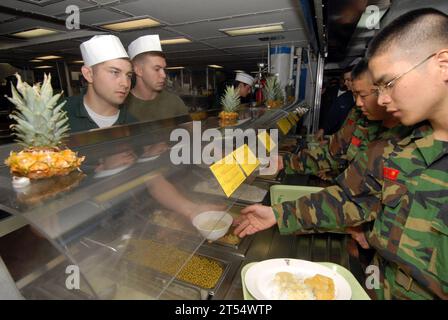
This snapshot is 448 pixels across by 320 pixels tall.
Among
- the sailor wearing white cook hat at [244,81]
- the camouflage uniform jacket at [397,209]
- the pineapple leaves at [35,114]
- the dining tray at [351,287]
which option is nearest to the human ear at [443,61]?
the camouflage uniform jacket at [397,209]

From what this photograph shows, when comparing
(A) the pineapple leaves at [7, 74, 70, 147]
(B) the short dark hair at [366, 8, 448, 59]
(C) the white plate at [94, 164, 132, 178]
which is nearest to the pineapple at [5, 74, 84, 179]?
(A) the pineapple leaves at [7, 74, 70, 147]

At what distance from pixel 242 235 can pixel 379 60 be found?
3.49ft

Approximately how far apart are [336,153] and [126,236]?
92.4 inches

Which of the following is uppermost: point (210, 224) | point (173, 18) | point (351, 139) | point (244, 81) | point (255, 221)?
point (173, 18)

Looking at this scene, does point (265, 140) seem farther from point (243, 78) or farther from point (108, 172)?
point (243, 78)

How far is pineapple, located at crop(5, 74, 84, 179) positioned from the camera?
0.91 m

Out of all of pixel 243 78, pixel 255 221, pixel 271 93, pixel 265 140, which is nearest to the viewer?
pixel 255 221

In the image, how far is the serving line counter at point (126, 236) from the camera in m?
0.70

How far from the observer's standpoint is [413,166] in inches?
46.4

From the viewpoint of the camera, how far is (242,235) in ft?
4.48

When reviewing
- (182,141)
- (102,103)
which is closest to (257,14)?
(102,103)

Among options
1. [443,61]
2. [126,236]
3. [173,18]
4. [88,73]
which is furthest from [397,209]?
[173,18]

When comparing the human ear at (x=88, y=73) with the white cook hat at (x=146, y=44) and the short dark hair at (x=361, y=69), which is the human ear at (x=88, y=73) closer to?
the white cook hat at (x=146, y=44)

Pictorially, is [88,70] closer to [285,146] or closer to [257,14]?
[285,146]
